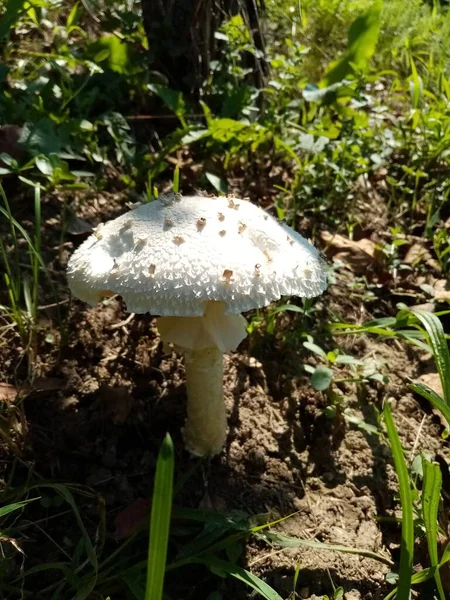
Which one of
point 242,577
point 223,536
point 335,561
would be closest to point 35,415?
point 223,536

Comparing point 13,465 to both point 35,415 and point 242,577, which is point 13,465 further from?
point 242,577

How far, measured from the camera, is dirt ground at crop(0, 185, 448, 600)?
203cm

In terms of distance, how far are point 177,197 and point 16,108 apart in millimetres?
1546

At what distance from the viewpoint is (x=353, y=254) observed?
312 centimetres

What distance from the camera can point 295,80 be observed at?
381 cm

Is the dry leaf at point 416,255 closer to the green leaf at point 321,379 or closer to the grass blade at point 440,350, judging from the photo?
the grass blade at point 440,350

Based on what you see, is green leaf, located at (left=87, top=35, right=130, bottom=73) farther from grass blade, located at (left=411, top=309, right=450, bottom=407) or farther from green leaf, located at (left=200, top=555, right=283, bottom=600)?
green leaf, located at (left=200, top=555, right=283, bottom=600)

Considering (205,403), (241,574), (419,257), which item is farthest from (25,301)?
(419,257)

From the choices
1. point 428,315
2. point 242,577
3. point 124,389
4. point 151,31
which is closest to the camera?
point 242,577

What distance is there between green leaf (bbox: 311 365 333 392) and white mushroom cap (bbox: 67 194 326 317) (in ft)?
2.06

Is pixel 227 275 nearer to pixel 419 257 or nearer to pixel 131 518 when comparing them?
pixel 131 518

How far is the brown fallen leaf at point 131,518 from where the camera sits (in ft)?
6.19

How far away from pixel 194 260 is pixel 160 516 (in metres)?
0.74

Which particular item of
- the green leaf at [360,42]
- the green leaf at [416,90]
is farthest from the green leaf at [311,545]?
the green leaf at [416,90]
